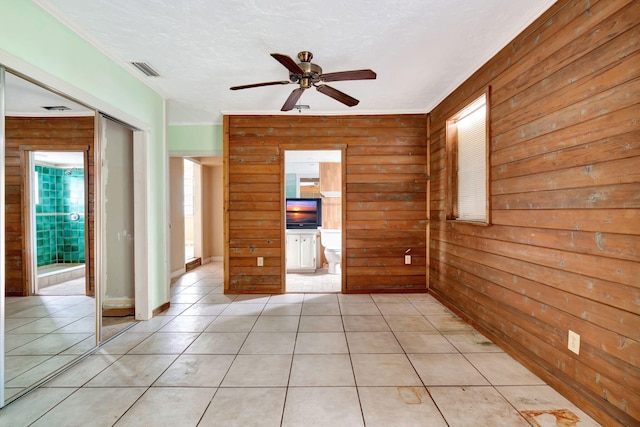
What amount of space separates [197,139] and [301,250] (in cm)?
255

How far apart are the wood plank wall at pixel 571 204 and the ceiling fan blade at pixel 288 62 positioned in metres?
1.71

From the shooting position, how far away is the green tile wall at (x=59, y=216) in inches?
80.4

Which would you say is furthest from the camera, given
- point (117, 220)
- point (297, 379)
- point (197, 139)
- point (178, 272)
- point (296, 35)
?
point (178, 272)

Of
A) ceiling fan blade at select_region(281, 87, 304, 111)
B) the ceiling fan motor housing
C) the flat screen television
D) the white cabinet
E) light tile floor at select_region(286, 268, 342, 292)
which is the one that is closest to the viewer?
the ceiling fan motor housing

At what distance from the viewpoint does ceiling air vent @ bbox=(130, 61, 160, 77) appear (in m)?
2.69

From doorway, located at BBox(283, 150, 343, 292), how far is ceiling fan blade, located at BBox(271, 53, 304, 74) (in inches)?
101

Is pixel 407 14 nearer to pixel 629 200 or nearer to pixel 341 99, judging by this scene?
pixel 341 99

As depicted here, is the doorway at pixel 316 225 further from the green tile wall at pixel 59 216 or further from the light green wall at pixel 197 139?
the green tile wall at pixel 59 216

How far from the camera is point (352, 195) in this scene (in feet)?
13.2

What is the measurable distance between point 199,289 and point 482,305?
12.1ft

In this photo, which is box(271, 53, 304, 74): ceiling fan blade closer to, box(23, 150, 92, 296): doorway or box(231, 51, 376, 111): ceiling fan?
box(231, 51, 376, 111): ceiling fan

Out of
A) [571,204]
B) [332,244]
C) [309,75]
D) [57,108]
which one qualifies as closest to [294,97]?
[309,75]

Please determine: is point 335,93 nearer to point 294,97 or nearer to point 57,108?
point 294,97

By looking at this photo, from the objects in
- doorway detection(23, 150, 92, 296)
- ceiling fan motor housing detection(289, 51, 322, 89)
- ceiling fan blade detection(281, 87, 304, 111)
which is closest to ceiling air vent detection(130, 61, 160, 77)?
doorway detection(23, 150, 92, 296)
